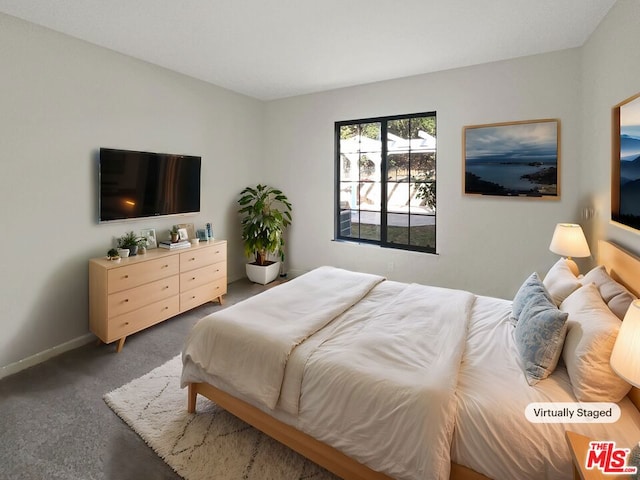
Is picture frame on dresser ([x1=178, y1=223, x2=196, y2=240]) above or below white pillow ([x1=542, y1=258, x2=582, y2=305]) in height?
above

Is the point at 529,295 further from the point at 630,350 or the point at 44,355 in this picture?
the point at 44,355

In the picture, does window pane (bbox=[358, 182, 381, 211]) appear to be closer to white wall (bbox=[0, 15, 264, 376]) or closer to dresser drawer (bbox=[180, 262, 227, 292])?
dresser drawer (bbox=[180, 262, 227, 292])

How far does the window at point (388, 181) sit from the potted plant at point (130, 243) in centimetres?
257

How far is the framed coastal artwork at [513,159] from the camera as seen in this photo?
11.2 ft

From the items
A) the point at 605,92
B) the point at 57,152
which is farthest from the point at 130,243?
the point at 605,92

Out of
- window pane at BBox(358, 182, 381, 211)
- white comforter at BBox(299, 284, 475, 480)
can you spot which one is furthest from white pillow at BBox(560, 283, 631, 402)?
window pane at BBox(358, 182, 381, 211)

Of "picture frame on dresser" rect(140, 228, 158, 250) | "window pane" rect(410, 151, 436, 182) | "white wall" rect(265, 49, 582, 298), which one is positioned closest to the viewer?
"white wall" rect(265, 49, 582, 298)

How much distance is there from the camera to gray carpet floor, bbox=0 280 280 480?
5.93 ft

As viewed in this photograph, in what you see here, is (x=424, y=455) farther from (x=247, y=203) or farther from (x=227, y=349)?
(x=247, y=203)

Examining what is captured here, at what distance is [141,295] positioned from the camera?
3.21m

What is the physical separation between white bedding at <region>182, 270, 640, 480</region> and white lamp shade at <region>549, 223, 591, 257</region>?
3.91 ft

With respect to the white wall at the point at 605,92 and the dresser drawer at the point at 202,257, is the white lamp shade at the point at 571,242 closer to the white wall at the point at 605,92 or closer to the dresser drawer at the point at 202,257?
the white wall at the point at 605,92

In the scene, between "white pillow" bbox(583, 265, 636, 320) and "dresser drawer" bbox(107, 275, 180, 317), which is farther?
"dresser drawer" bbox(107, 275, 180, 317)

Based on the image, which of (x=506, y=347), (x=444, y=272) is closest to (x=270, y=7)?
(x=506, y=347)
